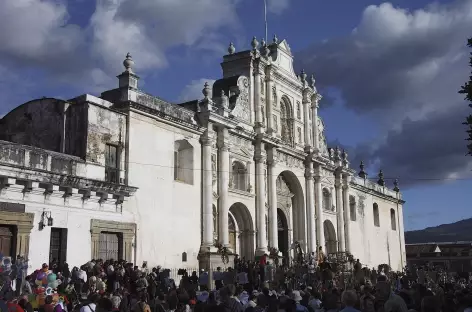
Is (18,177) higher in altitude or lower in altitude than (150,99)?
lower

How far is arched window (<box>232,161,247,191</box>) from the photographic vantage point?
1229 inches

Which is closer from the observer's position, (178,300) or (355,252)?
(178,300)

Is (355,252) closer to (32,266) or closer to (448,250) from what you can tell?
(32,266)

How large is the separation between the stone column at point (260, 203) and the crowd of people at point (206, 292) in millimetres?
2850

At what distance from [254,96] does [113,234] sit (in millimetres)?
13627

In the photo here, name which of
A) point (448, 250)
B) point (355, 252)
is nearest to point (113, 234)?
point (355, 252)

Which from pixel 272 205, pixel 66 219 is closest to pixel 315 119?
pixel 272 205

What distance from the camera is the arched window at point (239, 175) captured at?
31219 millimetres

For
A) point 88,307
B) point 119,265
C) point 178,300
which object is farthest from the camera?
point 119,265

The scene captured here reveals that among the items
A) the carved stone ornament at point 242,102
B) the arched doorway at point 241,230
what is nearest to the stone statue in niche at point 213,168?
the arched doorway at point 241,230

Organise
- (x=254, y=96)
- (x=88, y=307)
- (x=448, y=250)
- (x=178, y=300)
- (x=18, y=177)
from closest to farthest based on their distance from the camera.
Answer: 1. (x=88, y=307)
2. (x=178, y=300)
3. (x=18, y=177)
4. (x=254, y=96)
5. (x=448, y=250)

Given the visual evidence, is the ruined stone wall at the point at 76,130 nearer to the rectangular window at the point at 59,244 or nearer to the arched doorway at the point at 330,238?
the rectangular window at the point at 59,244

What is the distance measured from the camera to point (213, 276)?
2352 cm

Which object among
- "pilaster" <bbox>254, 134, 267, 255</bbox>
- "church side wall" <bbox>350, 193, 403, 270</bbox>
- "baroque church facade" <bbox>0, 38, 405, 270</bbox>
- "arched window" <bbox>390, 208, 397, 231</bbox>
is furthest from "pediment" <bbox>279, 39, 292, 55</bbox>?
"arched window" <bbox>390, 208, 397, 231</bbox>
